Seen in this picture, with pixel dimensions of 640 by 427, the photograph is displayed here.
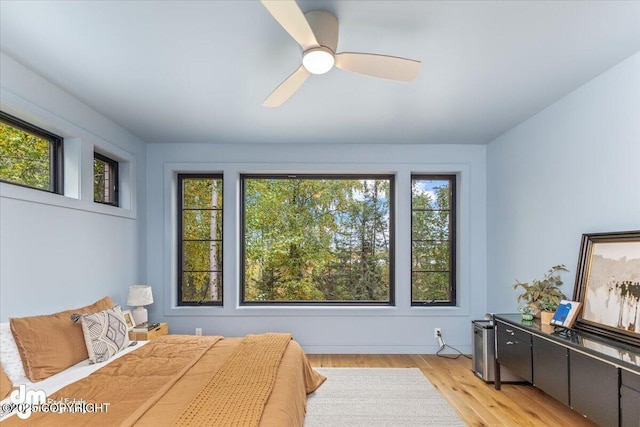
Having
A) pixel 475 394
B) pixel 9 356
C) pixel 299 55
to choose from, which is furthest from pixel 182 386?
pixel 475 394

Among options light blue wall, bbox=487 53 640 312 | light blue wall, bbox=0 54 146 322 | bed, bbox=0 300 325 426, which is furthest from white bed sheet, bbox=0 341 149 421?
light blue wall, bbox=487 53 640 312

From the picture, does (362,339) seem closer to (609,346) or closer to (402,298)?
(402,298)

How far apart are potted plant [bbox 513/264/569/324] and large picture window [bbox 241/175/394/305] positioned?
5.84 feet

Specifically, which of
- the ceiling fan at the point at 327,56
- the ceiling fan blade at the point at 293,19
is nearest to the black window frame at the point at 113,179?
the ceiling fan at the point at 327,56

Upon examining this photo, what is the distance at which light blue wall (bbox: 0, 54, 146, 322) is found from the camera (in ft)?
8.07

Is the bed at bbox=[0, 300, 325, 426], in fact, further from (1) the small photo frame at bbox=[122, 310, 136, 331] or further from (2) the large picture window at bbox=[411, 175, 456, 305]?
(2) the large picture window at bbox=[411, 175, 456, 305]

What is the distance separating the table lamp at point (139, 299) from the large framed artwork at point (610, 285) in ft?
12.7

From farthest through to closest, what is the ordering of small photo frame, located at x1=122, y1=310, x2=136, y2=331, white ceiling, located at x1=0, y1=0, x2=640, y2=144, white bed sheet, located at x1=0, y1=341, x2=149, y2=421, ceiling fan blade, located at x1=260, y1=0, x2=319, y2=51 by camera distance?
small photo frame, located at x1=122, y1=310, x2=136, y2=331, white bed sheet, located at x1=0, y1=341, x2=149, y2=421, white ceiling, located at x1=0, y1=0, x2=640, y2=144, ceiling fan blade, located at x1=260, y1=0, x2=319, y2=51

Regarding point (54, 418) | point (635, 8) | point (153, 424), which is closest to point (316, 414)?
point (153, 424)

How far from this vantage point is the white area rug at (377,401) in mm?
2758

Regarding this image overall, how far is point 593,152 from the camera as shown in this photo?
281 centimetres

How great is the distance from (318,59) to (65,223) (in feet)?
8.03

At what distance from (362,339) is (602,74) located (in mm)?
3429

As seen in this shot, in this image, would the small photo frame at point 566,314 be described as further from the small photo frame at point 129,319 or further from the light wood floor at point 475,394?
the small photo frame at point 129,319
